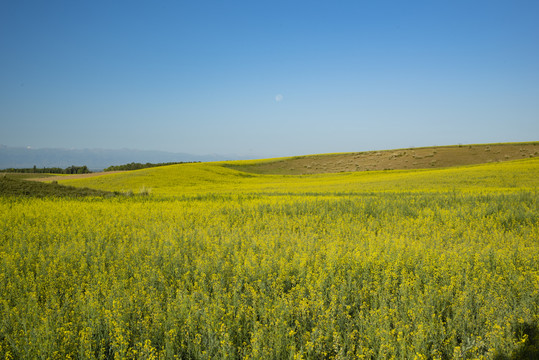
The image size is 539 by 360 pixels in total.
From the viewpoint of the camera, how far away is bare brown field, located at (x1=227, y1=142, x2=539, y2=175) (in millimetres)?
46469

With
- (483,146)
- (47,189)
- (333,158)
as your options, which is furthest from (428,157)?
(47,189)

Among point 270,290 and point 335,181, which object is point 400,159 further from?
point 270,290

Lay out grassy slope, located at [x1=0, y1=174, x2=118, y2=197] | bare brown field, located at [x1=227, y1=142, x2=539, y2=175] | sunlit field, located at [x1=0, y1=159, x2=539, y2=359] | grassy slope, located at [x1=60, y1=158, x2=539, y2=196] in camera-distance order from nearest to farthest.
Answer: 1. sunlit field, located at [x1=0, y1=159, x2=539, y2=359]
2. grassy slope, located at [x1=0, y1=174, x2=118, y2=197]
3. grassy slope, located at [x1=60, y1=158, x2=539, y2=196]
4. bare brown field, located at [x1=227, y1=142, x2=539, y2=175]

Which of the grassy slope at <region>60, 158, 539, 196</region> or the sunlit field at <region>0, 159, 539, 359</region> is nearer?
the sunlit field at <region>0, 159, 539, 359</region>

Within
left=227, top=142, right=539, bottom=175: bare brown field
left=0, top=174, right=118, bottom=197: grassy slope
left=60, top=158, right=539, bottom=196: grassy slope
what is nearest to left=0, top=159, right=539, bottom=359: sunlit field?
left=0, top=174, right=118, bottom=197: grassy slope

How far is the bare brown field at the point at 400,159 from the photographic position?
4647 cm

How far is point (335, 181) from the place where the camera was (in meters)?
33.6

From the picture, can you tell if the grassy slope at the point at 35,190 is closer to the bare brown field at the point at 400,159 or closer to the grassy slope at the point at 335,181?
the grassy slope at the point at 335,181

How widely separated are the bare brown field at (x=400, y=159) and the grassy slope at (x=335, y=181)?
9740 millimetres

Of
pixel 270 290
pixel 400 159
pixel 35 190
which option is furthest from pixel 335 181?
pixel 270 290

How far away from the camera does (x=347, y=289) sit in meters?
4.65

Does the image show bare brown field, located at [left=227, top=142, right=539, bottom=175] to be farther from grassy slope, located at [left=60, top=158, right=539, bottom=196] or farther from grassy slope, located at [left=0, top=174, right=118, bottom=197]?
grassy slope, located at [left=0, top=174, right=118, bottom=197]

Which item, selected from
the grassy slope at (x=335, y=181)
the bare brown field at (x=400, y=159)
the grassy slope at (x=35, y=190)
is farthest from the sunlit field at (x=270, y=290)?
the bare brown field at (x=400, y=159)

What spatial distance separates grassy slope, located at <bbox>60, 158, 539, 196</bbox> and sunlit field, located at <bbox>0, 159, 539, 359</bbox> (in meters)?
12.4
